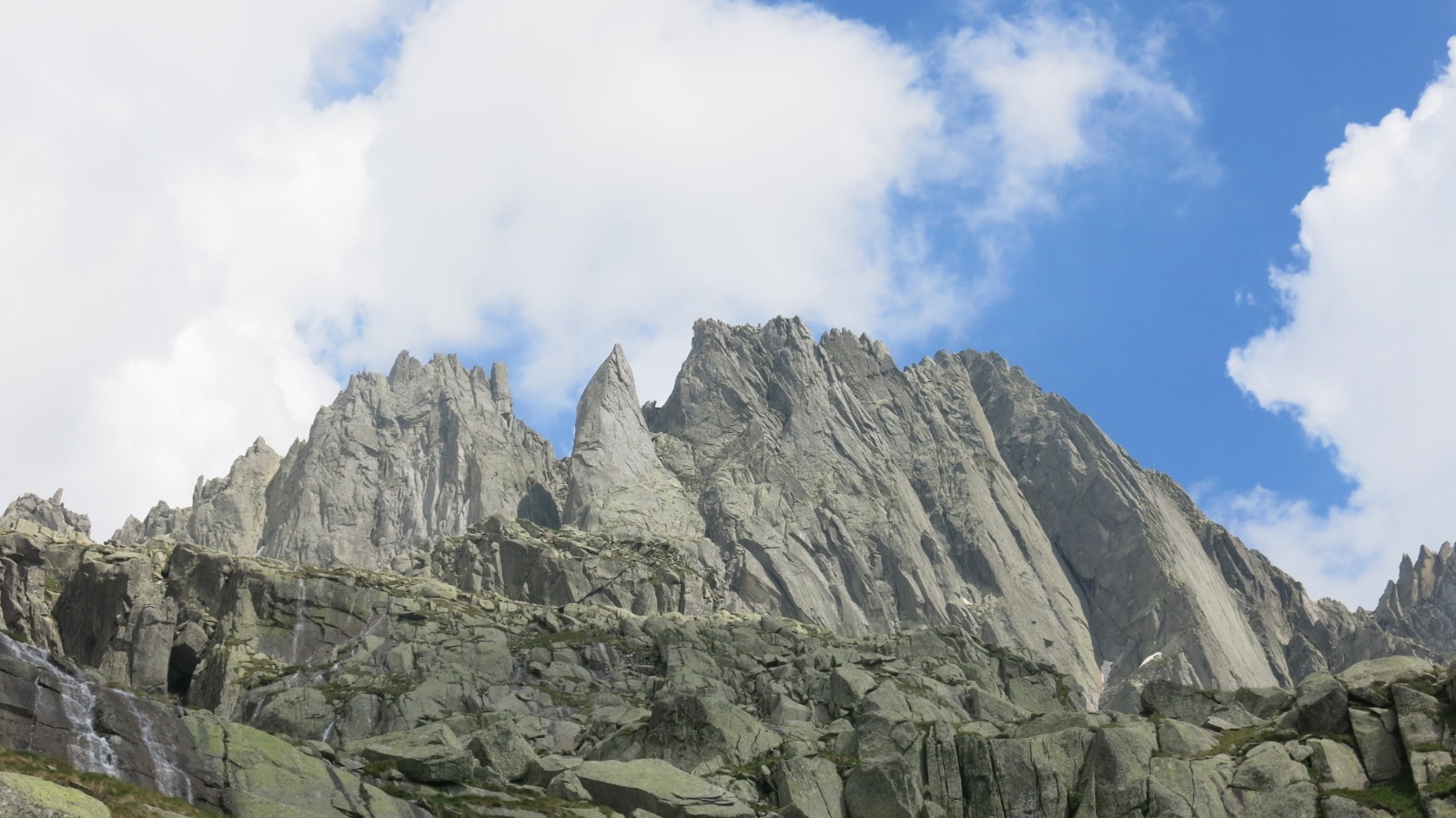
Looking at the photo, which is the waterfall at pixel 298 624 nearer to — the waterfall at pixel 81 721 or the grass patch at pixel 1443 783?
the waterfall at pixel 81 721

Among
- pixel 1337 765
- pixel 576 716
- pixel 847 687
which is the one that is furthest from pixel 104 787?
pixel 847 687

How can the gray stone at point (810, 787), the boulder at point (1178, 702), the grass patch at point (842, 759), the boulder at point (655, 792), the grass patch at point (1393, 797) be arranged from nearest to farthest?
the boulder at point (655, 792) < the grass patch at point (1393, 797) < the gray stone at point (810, 787) < the grass patch at point (842, 759) < the boulder at point (1178, 702)

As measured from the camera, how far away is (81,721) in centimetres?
6125

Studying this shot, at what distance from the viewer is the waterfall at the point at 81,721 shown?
58.8 metres

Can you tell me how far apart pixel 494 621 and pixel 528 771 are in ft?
302

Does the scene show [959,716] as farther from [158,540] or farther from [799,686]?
[158,540]

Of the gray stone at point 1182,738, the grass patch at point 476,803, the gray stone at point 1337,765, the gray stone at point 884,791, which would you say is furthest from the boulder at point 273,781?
the gray stone at point 1337,765

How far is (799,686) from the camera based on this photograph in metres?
136

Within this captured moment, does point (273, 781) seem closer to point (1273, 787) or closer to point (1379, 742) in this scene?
point (1273, 787)

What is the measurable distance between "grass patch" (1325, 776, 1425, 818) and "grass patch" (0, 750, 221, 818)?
6991 cm

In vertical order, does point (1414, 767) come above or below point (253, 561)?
below

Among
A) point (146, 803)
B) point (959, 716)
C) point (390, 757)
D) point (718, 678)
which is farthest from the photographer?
point (718, 678)

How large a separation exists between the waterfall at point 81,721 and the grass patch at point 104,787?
8.16 feet

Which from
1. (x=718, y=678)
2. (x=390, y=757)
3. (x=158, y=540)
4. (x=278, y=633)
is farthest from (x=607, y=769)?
(x=158, y=540)
